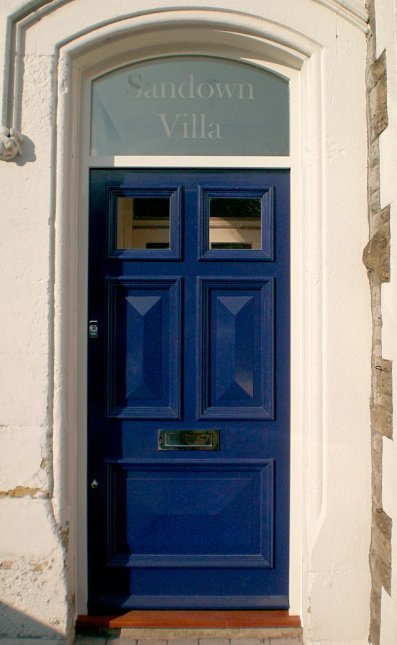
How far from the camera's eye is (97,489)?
2.95m

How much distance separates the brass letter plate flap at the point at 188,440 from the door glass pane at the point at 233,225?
1.03 metres

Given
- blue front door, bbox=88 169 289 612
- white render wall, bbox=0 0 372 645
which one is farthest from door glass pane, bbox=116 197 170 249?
white render wall, bbox=0 0 372 645

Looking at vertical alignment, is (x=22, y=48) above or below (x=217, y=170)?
above

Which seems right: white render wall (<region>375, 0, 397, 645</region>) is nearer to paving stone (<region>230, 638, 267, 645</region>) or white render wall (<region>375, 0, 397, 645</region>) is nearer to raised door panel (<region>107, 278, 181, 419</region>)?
paving stone (<region>230, 638, 267, 645</region>)

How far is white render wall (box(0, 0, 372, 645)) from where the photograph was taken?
271cm

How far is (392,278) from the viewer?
2.43 m

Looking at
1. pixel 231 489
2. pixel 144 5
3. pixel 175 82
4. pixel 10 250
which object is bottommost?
pixel 231 489

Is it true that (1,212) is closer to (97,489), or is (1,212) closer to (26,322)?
(26,322)

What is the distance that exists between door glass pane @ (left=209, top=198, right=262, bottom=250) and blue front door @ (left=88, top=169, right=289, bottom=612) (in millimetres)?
60

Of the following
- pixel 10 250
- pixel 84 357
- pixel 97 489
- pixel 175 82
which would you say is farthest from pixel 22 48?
pixel 97 489

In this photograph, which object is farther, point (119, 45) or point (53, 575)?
point (119, 45)

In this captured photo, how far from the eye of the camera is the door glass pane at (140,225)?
3.01 metres

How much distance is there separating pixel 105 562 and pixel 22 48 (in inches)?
108

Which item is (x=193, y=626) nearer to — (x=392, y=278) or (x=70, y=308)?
(x=70, y=308)
